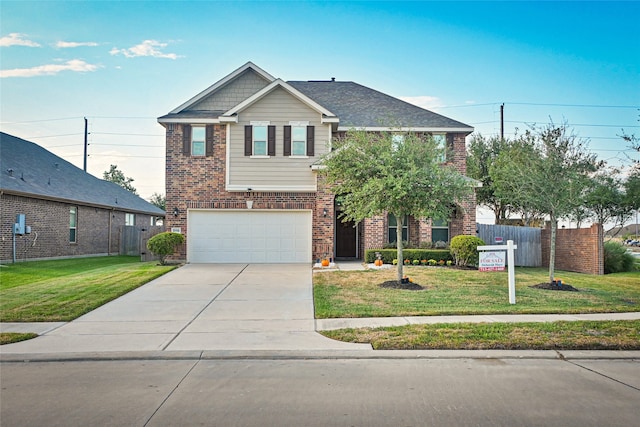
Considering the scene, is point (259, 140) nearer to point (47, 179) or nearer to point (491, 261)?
point (491, 261)

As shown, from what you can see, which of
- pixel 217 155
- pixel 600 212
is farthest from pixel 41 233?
pixel 600 212

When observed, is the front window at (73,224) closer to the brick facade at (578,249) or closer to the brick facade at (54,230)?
the brick facade at (54,230)

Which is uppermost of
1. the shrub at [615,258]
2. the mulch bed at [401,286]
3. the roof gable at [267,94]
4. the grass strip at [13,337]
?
the roof gable at [267,94]

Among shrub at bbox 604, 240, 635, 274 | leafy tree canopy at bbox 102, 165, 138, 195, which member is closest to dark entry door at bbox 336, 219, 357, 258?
shrub at bbox 604, 240, 635, 274

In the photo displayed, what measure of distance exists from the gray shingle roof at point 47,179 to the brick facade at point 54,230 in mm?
456

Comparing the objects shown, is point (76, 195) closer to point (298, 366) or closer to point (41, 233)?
point (41, 233)

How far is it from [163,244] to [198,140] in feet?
15.5

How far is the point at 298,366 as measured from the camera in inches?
241

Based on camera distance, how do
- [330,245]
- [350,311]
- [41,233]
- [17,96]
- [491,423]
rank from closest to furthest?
[491,423]
[350,311]
[17,96]
[330,245]
[41,233]

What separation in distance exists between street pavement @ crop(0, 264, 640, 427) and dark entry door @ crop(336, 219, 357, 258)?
37.7 feet

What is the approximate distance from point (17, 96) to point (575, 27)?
19.3 meters

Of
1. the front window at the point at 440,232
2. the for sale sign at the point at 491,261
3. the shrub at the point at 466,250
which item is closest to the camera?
the for sale sign at the point at 491,261

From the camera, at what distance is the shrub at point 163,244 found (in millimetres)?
16688

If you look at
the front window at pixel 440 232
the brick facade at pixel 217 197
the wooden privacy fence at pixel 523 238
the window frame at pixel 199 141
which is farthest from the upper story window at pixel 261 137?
the wooden privacy fence at pixel 523 238
